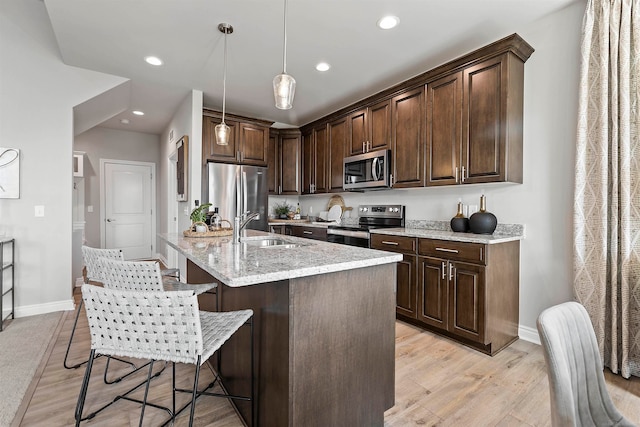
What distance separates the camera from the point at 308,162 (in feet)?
16.0

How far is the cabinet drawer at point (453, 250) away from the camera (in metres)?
2.38

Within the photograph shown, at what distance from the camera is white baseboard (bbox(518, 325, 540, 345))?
2573 mm

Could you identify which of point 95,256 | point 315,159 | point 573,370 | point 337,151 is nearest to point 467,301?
point 573,370

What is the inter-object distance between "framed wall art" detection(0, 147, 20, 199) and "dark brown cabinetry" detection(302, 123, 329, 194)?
335 cm

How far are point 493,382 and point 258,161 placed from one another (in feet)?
12.3

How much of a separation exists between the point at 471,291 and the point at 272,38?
2688 millimetres

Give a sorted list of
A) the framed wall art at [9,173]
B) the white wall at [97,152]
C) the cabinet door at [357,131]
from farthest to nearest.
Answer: the white wall at [97,152], the cabinet door at [357,131], the framed wall art at [9,173]

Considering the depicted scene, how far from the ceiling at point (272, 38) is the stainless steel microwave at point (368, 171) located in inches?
34.6

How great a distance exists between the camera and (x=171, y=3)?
224cm

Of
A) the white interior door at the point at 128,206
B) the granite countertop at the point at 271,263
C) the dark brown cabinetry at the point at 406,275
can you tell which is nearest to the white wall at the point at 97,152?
the white interior door at the point at 128,206

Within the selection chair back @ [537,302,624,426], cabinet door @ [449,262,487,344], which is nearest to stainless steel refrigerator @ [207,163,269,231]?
cabinet door @ [449,262,487,344]

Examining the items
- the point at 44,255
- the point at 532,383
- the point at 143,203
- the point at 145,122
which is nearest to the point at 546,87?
the point at 532,383

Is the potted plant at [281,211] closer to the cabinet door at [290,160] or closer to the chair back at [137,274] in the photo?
the cabinet door at [290,160]

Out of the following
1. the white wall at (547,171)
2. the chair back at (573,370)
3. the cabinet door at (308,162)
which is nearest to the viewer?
the chair back at (573,370)
